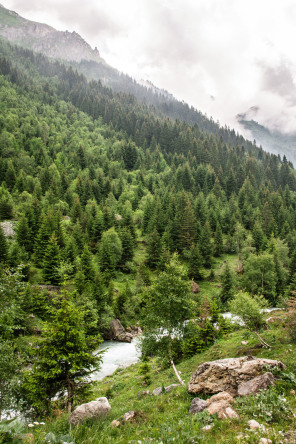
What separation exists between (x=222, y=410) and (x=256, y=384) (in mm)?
2605

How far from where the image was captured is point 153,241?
274 feet

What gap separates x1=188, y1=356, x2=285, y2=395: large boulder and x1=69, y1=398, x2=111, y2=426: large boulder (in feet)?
18.2

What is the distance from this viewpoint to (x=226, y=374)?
42.9 ft

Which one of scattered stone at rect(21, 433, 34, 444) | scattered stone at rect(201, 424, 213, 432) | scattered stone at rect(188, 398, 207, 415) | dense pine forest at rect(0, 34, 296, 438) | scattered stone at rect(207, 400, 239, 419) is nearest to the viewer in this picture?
scattered stone at rect(21, 433, 34, 444)

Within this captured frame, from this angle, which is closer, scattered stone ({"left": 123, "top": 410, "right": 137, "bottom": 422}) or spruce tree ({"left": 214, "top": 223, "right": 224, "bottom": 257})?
scattered stone ({"left": 123, "top": 410, "right": 137, "bottom": 422})

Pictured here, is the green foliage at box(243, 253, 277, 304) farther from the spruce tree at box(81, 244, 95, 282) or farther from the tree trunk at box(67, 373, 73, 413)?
the tree trunk at box(67, 373, 73, 413)

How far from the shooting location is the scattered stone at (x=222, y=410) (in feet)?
29.9

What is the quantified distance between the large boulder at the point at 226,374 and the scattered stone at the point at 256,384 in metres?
0.67

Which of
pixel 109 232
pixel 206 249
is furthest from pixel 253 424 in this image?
A: pixel 206 249

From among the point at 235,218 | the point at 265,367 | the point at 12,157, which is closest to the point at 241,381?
the point at 265,367

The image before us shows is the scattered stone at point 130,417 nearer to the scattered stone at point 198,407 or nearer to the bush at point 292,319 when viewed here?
the scattered stone at point 198,407

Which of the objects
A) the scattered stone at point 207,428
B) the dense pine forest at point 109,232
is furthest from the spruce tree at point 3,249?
the scattered stone at point 207,428

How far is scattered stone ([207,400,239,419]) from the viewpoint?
29.9 feet

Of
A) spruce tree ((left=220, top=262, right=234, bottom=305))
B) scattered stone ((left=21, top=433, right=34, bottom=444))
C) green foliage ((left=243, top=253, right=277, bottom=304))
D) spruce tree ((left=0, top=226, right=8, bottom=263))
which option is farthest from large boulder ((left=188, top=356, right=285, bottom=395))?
green foliage ((left=243, top=253, right=277, bottom=304))
